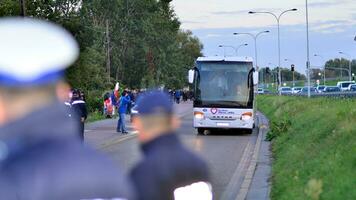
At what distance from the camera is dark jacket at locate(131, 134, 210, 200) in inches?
123

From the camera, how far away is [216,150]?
20328mm

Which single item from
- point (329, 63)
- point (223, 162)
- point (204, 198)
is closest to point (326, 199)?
point (204, 198)

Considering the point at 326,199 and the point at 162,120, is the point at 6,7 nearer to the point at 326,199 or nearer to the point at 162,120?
the point at 326,199

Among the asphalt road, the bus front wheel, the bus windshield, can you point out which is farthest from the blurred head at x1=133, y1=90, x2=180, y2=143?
the bus front wheel

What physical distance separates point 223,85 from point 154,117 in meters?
Result: 23.4

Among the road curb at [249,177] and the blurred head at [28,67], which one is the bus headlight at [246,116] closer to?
the road curb at [249,177]

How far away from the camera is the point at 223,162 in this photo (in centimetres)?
1700

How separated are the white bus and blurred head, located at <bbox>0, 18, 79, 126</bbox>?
24.5m

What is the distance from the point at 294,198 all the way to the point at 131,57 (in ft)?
258

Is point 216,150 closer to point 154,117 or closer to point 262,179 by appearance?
point 262,179

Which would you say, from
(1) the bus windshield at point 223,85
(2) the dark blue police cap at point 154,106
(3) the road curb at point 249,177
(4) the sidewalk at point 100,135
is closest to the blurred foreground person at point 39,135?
(2) the dark blue police cap at point 154,106

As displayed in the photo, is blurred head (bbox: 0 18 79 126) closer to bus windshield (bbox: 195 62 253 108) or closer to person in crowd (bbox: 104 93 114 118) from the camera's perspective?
bus windshield (bbox: 195 62 253 108)

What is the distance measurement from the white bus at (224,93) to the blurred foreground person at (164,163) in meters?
23.2

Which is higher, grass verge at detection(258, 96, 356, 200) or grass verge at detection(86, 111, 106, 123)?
grass verge at detection(258, 96, 356, 200)
